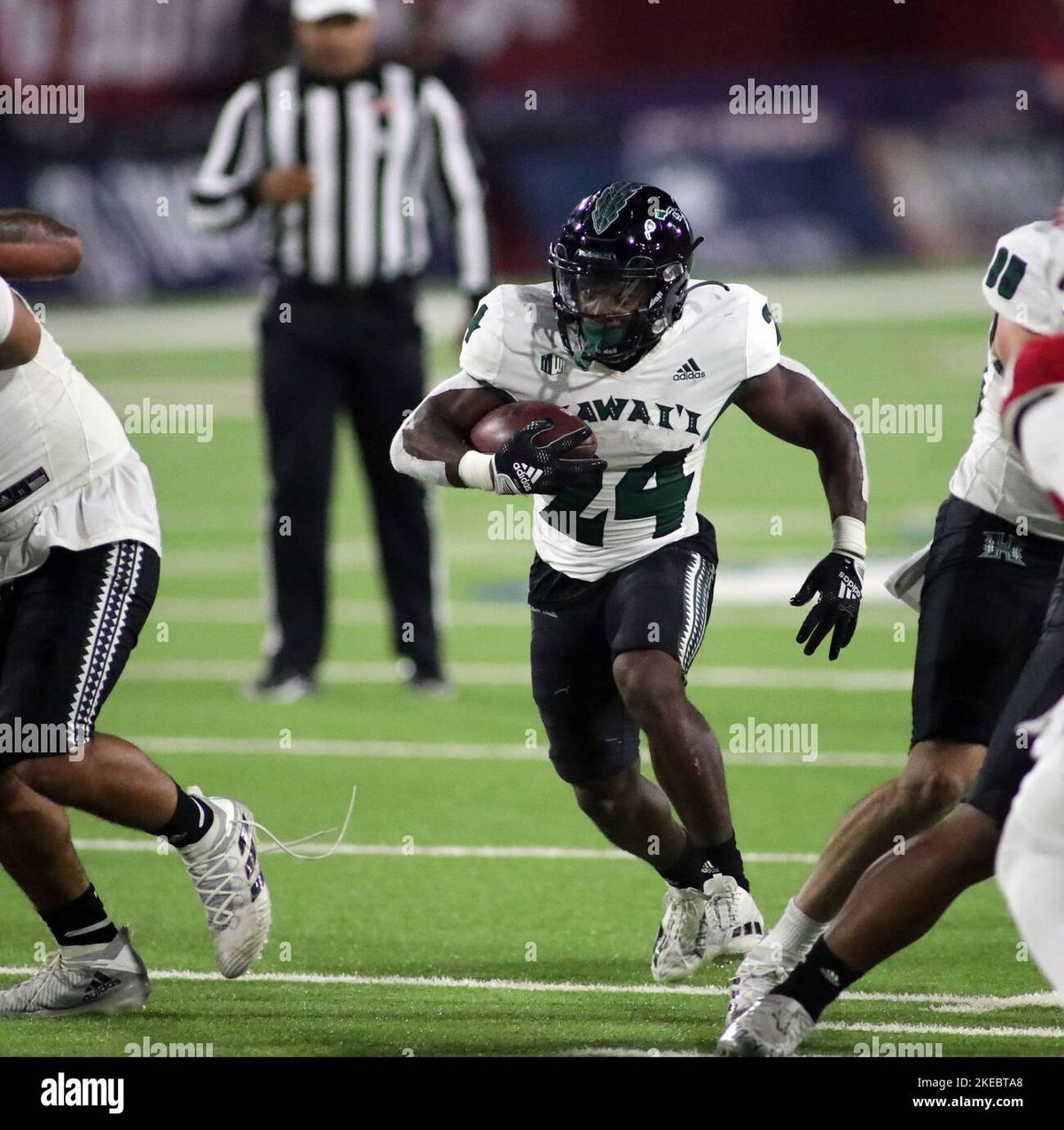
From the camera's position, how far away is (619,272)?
4.06 m

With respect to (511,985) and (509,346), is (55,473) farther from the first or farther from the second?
(511,985)

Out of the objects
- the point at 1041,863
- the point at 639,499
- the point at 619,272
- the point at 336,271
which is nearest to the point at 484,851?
the point at 639,499

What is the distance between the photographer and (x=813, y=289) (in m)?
18.9

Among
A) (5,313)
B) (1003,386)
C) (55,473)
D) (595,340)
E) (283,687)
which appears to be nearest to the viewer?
(1003,386)

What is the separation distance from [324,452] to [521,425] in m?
3.54

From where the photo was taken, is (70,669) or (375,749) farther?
(375,749)

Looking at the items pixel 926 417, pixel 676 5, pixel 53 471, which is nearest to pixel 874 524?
pixel 926 417

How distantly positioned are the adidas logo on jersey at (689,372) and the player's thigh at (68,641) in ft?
3.76

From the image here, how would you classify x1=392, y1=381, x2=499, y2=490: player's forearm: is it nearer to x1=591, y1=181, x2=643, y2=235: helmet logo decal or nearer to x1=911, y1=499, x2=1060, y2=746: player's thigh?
x1=591, y1=181, x2=643, y2=235: helmet logo decal

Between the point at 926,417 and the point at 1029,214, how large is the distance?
5136 millimetres

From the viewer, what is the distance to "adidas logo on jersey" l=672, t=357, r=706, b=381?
4285 mm

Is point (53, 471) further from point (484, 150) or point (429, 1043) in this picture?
point (484, 150)

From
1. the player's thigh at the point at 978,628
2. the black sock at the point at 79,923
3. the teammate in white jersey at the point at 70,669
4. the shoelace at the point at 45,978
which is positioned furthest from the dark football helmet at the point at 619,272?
the shoelace at the point at 45,978
